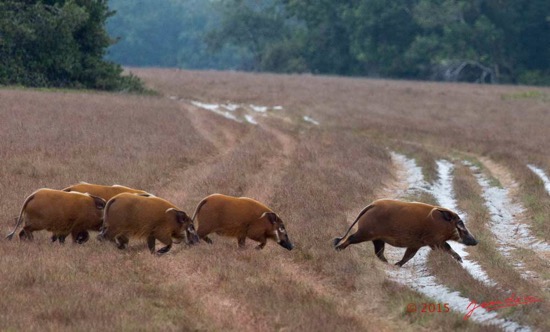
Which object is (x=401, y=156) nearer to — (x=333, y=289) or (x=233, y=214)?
(x=233, y=214)

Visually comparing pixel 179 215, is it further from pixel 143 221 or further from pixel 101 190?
pixel 101 190

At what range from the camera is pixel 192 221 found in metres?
11.6

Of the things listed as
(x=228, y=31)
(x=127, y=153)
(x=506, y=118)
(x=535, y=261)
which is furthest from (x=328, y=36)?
(x=535, y=261)

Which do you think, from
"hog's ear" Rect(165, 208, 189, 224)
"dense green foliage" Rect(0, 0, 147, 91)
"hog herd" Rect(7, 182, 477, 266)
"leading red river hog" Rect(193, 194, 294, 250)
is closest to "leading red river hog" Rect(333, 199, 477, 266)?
"hog herd" Rect(7, 182, 477, 266)

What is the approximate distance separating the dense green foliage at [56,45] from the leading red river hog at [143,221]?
24323mm

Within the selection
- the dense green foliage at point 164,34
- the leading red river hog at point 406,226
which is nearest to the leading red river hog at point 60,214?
the leading red river hog at point 406,226

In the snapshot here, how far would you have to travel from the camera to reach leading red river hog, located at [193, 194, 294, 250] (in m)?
11.9

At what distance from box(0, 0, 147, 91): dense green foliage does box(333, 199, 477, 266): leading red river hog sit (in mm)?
25165

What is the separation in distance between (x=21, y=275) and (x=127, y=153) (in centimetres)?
1069

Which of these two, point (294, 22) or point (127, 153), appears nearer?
point (127, 153)

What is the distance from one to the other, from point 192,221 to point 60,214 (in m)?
1.64

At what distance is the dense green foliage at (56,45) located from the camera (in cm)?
3450

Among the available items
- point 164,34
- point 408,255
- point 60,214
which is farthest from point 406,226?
point 164,34

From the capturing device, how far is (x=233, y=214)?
11.9 m
